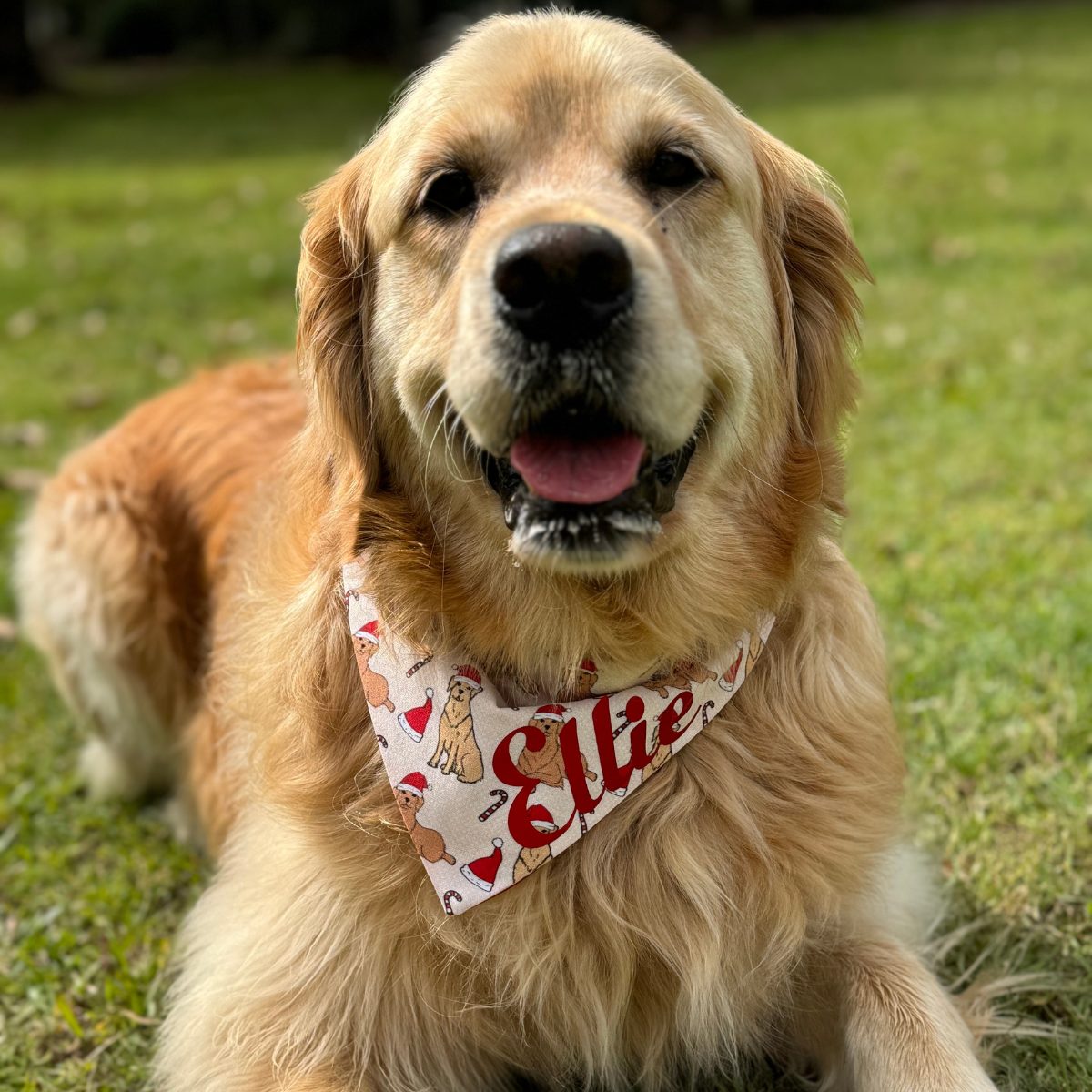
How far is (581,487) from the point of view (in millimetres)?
2297

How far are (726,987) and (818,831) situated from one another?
0.38 m

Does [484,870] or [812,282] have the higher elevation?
[812,282]

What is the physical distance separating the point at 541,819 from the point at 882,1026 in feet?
2.68

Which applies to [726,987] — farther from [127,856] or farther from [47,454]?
[47,454]

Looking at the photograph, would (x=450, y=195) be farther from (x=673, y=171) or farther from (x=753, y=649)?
(x=753, y=649)

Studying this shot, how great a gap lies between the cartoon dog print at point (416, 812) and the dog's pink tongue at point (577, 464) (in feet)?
2.25

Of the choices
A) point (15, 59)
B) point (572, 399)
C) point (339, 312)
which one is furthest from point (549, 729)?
point (15, 59)

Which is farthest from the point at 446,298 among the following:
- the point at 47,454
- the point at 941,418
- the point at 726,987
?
the point at 47,454

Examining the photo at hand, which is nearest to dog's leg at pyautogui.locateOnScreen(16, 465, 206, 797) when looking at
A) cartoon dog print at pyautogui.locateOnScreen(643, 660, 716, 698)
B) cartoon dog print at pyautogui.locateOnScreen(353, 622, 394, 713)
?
cartoon dog print at pyautogui.locateOnScreen(353, 622, 394, 713)

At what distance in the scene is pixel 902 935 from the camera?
2.77 m

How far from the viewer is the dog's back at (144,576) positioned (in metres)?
3.92

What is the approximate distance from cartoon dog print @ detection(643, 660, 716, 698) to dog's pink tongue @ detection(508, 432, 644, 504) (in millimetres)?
481

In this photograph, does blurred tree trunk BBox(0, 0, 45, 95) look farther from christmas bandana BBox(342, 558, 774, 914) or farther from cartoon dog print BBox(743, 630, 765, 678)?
cartoon dog print BBox(743, 630, 765, 678)

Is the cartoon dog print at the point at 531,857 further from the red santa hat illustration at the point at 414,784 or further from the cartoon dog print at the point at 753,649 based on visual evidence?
the cartoon dog print at the point at 753,649
